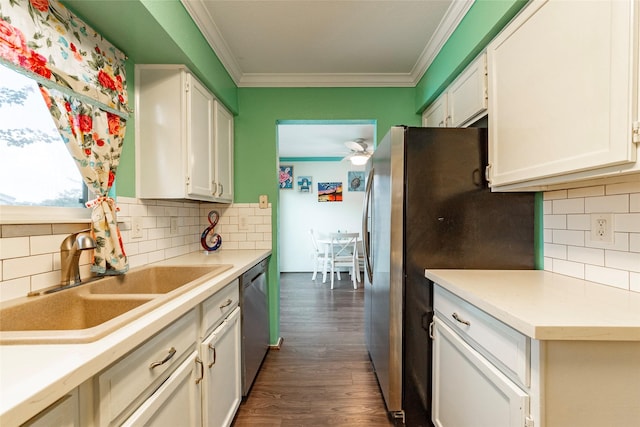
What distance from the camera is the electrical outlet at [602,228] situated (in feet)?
3.63

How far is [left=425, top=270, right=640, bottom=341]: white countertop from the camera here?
0.73 m

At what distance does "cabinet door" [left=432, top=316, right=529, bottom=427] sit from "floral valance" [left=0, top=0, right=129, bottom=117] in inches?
72.8

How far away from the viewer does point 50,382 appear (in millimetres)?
490

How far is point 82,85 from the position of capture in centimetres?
118

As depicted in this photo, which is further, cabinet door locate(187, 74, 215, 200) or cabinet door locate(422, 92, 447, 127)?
cabinet door locate(422, 92, 447, 127)

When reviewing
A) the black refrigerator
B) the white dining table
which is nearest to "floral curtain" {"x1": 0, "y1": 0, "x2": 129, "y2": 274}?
the black refrigerator

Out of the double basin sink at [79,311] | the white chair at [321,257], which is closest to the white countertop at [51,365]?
the double basin sink at [79,311]

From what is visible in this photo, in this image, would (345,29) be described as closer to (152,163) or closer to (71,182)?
(152,163)

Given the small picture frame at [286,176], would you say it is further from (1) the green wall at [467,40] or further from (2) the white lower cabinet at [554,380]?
(2) the white lower cabinet at [554,380]

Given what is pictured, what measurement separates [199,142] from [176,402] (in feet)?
4.57

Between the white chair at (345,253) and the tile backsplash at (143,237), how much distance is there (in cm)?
229

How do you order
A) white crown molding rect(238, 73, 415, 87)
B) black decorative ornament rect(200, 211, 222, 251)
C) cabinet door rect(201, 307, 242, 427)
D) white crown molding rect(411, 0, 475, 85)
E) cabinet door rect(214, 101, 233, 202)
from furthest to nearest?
white crown molding rect(238, 73, 415, 87), black decorative ornament rect(200, 211, 222, 251), cabinet door rect(214, 101, 233, 202), white crown molding rect(411, 0, 475, 85), cabinet door rect(201, 307, 242, 427)

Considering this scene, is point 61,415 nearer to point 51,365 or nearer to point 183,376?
point 51,365

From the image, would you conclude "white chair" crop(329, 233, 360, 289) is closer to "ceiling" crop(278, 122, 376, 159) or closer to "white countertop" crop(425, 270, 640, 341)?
"ceiling" crop(278, 122, 376, 159)
